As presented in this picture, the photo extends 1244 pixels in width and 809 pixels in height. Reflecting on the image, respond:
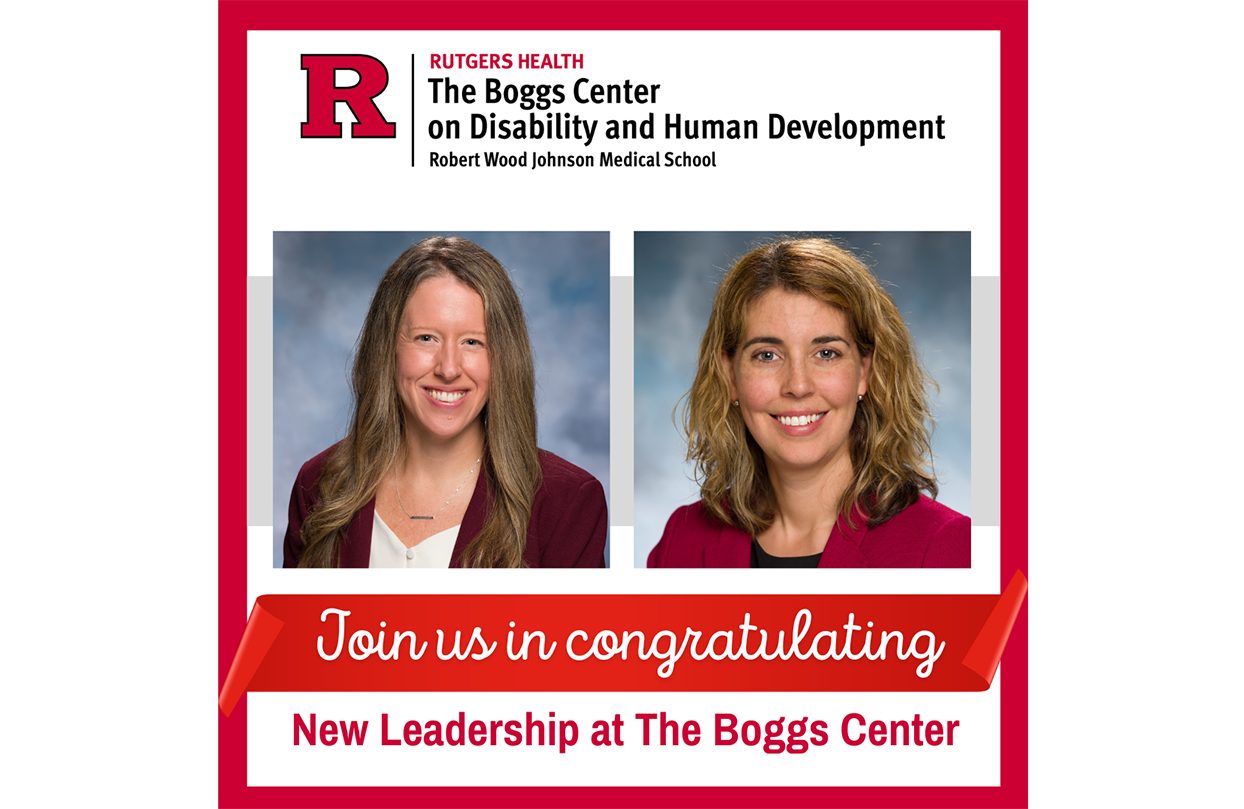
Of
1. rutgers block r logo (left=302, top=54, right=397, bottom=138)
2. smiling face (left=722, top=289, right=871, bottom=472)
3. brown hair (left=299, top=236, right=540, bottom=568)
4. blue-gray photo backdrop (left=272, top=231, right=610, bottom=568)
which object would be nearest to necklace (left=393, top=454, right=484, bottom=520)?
brown hair (left=299, top=236, right=540, bottom=568)

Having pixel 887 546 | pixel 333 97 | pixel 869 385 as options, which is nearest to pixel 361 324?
pixel 333 97

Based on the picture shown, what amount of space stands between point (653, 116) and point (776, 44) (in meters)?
0.62

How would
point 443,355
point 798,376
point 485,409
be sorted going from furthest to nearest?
point 485,409 → point 443,355 → point 798,376

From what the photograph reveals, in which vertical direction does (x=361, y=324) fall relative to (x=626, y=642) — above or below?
above

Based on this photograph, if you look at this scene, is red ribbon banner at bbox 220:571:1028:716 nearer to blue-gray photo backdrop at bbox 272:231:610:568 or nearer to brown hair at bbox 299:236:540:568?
brown hair at bbox 299:236:540:568

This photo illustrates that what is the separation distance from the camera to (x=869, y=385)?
4180 mm

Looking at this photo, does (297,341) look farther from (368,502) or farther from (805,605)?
(805,605)

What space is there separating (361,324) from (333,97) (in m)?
1.00

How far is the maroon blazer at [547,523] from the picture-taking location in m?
4.26

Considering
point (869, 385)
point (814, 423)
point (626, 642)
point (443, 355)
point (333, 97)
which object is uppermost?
point (333, 97)

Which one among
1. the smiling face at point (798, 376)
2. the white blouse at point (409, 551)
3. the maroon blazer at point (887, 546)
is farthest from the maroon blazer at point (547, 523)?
the smiling face at point (798, 376)

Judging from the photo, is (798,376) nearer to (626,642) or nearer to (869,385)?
(869,385)

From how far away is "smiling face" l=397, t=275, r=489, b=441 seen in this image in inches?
166
